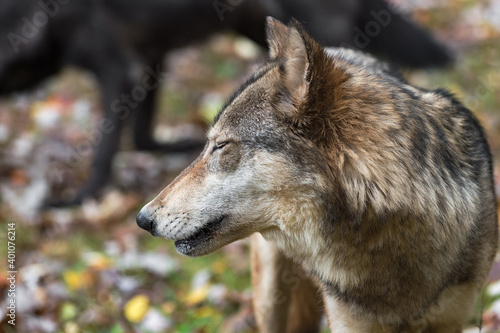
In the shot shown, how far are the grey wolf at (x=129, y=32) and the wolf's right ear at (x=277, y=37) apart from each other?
9.79 ft

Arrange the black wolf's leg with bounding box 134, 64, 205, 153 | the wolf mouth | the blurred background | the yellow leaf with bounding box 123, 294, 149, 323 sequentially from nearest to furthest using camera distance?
the wolf mouth, the yellow leaf with bounding box 123, 294, 149, 323, the blurred background, the black wolf's leg with bounding box 134, 64, 205, 153

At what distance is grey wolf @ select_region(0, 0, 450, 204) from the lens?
587cm

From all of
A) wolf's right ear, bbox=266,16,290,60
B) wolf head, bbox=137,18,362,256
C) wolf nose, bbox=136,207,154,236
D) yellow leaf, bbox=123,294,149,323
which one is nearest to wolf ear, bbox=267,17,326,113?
wolf head, bbox=137,18,362,256

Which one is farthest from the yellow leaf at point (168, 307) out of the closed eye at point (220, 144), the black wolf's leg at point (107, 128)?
the black wolf's leg at point (107, 128)

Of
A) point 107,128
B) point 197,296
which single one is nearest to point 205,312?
point 197,296

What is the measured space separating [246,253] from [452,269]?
252cm

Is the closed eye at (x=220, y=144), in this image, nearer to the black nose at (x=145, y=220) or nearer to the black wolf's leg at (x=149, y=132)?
the black nose at (x=145, y=220)

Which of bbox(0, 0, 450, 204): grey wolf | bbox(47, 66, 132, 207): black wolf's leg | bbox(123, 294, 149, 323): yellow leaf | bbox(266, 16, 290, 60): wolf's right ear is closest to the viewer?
bbox(266, 16, 290, 60): wolf's right ear

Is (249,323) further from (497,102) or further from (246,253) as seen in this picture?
(497,102)

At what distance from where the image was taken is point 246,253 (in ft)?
15.9

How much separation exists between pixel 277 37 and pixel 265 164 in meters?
0.67

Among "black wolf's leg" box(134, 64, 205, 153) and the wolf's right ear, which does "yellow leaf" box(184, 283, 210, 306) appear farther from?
"black wolf's leg" box(134, 64, 205, 153)

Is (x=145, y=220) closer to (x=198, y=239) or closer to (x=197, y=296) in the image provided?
(x=198, y=239)

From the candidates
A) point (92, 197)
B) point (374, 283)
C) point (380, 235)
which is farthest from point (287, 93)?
point (92, 197)
